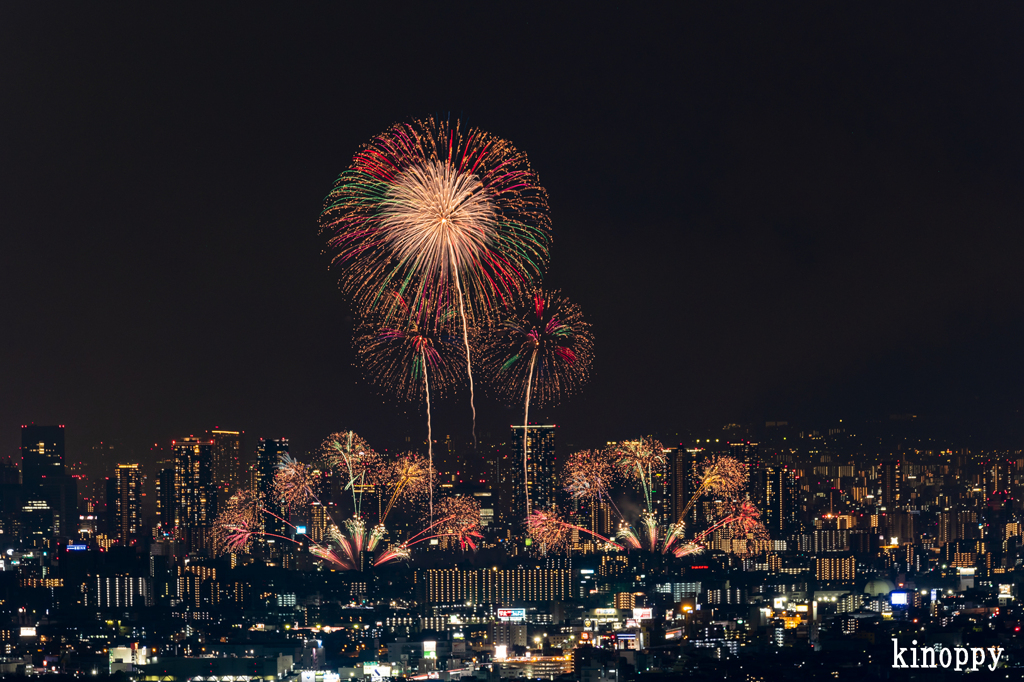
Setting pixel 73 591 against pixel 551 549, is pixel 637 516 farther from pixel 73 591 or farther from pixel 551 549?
pixel 73 591

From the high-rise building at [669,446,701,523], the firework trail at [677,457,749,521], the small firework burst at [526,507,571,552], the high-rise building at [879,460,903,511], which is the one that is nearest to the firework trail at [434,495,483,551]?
the small firework burst at [526,507,571,552]

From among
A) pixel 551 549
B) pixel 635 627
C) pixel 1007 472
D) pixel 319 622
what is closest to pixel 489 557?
pixel 551 549

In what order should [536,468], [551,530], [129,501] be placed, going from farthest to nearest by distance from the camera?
[129,501] → [551,530] → [536,468]

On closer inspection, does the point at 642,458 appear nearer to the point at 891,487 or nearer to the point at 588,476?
the point at 588,476

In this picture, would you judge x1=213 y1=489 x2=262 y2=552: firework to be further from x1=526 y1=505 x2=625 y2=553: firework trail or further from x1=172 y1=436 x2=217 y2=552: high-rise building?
x1=526 y1=505 x2=625 y2=553: firework trail

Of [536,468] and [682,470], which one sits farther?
[682,470]

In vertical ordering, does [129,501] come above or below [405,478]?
below

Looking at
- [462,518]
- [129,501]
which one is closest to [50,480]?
[129,501]
